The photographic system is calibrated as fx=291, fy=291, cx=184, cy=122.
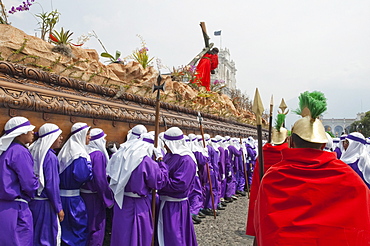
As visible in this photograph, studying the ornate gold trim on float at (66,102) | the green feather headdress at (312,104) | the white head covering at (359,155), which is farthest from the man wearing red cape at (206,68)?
the green feather headdress at (312,104)

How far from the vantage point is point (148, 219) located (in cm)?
420

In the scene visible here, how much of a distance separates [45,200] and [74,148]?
852mm

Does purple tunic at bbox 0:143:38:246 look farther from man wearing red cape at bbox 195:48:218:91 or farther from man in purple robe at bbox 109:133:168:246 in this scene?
man wearing red cape at bbox 195:48:218:91

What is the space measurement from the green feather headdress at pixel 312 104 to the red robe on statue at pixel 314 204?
1.12 feet

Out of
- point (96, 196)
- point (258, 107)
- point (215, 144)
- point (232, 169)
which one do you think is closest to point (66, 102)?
point (96, 196)

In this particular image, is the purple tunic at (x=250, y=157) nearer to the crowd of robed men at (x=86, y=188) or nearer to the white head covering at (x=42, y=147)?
the crowd of robed men at (x=86, y=188)

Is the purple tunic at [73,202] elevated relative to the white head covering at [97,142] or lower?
lower

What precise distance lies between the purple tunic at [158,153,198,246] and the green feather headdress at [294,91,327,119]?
220 centimetres

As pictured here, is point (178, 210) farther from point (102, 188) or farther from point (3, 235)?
point (3, 235)

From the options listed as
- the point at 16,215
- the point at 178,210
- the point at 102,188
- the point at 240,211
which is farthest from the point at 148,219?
the point at 240,211

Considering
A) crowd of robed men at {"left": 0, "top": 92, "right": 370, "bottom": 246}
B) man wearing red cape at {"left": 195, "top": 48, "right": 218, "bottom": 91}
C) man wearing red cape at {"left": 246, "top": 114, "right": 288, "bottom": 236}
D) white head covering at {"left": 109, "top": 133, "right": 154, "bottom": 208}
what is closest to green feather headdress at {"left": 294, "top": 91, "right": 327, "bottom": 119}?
crowd of robed men at {"left": 0, "top": 92, "right": 370, "bottom": 246}

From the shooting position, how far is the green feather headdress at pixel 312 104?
94.0 inches

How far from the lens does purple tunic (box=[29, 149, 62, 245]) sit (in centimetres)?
376

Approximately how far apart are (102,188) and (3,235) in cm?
150
